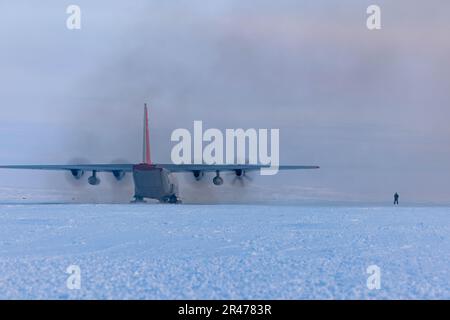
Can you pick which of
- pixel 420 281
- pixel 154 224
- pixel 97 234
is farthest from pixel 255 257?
pixel 154 224

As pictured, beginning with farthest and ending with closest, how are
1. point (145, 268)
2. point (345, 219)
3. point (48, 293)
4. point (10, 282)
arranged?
point (345, 219) < point (145, 268) < point (10, 282) < point (48, 293)

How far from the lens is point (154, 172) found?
5397 cm

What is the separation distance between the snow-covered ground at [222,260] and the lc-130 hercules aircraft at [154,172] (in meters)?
30.2

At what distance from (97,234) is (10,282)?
8400 millimetres

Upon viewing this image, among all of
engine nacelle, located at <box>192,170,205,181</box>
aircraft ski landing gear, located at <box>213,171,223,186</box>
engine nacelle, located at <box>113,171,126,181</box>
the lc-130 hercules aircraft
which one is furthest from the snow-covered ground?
engine nacelle, located at <box>192,170,205,181</box>

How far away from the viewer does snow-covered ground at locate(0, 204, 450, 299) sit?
35.4 ft

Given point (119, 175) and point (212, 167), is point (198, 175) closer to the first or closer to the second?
point (212, 167)

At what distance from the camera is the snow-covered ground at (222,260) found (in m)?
10.8

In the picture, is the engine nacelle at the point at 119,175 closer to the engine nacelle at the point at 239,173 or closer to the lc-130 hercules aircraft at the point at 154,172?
the lc-130 hercules aircraft at the point at 154,172

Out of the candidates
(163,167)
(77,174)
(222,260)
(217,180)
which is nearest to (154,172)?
(163,167)

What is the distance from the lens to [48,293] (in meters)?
Result: 10.6

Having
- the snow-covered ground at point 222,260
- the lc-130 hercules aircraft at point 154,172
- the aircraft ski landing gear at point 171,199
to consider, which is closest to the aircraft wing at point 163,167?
the lc-130 hercules aircraft at point 154,172
